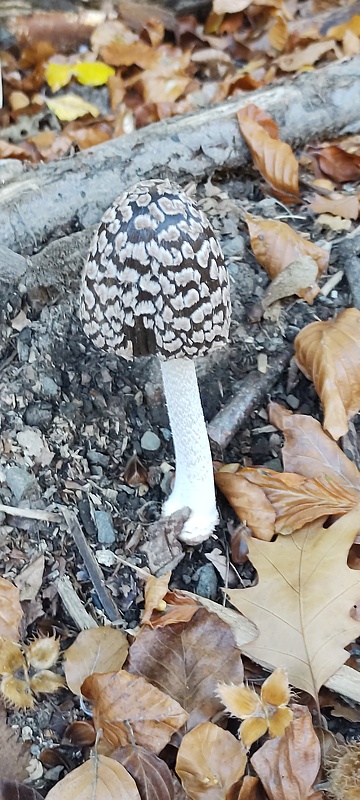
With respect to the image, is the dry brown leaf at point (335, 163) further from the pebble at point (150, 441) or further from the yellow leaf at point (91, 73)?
the yellow leaf at point (91, 73)

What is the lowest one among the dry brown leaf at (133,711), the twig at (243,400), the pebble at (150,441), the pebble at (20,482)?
the dry brown leaf at (133,711)

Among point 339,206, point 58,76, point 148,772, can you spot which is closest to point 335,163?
point 339,206

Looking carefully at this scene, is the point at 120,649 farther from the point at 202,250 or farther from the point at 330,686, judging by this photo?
the point at 202,250

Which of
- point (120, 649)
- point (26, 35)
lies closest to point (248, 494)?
point (120, 649)

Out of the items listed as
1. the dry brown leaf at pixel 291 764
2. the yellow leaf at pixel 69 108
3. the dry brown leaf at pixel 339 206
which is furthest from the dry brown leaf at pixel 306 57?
the dry brown leaf at pixel 291 764

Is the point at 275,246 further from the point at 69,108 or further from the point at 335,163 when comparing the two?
the point at 69,108

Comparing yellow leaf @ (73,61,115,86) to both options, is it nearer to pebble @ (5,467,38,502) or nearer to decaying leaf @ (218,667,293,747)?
pebble @ (5,467,38,502)

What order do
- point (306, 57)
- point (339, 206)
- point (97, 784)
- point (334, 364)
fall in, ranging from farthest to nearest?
1. point (306, 57)
2. point (339, 206)
3. point (334, 364)
4. point (97, 784)
